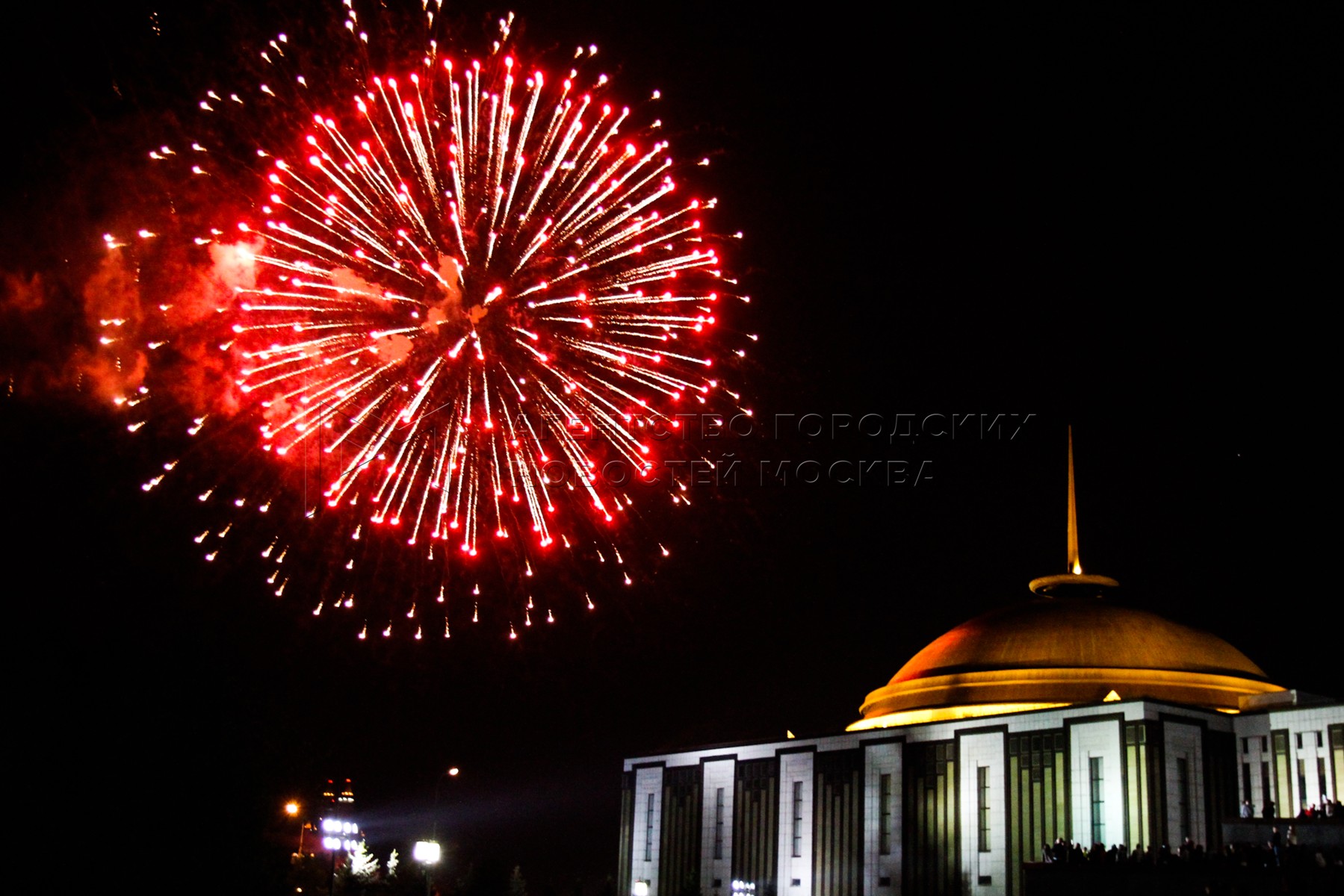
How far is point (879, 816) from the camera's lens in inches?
2100

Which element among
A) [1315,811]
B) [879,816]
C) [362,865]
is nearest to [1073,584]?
[879,816]

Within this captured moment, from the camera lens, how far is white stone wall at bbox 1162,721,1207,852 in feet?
145

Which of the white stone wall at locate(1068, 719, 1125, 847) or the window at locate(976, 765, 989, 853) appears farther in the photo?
the window at locate(976, 765, 989, 853)

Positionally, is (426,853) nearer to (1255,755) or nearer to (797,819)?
(797,819)

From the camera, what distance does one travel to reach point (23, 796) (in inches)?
1072

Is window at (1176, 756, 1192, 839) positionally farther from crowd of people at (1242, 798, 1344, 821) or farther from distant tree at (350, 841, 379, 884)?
distant tree at (350, 841, 379, 884)

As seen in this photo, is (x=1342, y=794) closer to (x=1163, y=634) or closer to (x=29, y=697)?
(x=1163, y=634)

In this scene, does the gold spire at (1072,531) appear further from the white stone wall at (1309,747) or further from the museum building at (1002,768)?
the white stone wall at (1309,747)

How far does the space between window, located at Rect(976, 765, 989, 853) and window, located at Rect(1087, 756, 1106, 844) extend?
176 inches

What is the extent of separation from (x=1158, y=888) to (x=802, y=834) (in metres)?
22.7

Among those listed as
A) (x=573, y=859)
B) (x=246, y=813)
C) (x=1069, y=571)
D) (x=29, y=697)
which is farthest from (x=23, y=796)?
(x=573, y=859)

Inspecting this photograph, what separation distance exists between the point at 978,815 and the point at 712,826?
1557 centimetres

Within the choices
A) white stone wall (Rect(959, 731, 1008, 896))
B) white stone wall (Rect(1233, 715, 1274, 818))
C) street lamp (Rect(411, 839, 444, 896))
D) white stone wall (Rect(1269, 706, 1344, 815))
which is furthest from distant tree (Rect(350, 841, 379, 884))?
white stone wall (Rect(1269, 706, 1344, 815))

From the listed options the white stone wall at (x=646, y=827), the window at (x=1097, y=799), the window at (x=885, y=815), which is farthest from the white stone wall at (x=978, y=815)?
the white stone wall at (x=646, y=827)
